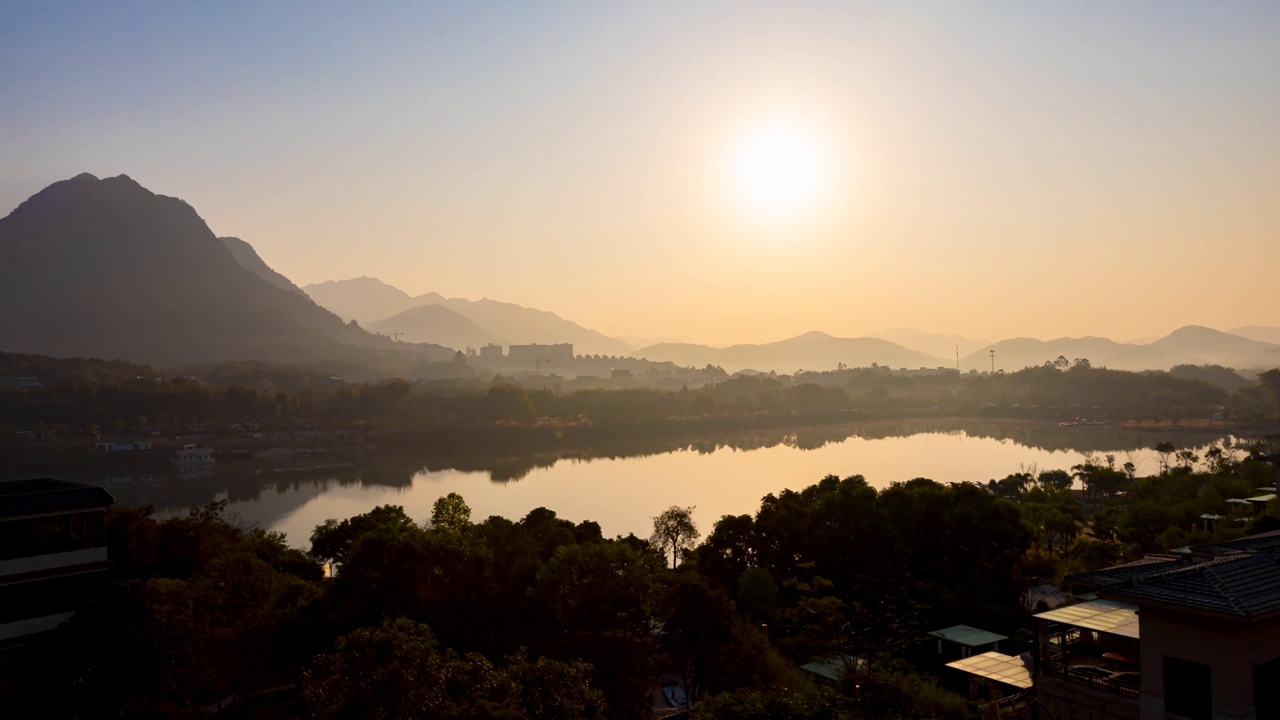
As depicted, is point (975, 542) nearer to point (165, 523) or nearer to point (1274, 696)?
point (1274, 696)

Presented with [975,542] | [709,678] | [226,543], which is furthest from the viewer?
[975,542]

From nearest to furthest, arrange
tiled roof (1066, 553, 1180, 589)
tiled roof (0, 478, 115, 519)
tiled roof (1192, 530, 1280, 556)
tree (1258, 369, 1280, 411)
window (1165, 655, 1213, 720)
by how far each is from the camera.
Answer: window (1165, 655, 1213, 720) → tiled roof (1066, 553, 1180, 589) → tiled roof (1192, 530, 1280, 556) → tiled roof (0, 478, 115, 519) → tree (1258, 369, 1280, 411)

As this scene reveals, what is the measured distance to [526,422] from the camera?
102 ft

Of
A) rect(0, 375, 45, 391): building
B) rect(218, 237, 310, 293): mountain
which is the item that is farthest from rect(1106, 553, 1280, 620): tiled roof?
rect(218, 237, 310, 293): mountain

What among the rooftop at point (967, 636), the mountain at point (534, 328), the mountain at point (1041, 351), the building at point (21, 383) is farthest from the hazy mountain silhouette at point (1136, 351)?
the rooftop at point (967, 636)

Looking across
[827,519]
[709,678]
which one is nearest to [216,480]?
[827,519]

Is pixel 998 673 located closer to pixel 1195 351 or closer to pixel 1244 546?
pixel 1244 546

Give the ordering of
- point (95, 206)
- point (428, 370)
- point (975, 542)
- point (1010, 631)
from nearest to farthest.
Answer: point (1010, 631) → point (975, 542) → point (95, 206) → point (428, 370)

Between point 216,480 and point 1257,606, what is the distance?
21700 millimetres

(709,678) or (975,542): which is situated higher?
(975,542)

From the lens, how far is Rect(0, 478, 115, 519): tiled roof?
472 cm

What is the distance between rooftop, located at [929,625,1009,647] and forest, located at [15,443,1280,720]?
0.20 meters

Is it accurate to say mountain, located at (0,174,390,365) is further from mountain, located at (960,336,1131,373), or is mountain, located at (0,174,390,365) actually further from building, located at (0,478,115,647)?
mountain, located at (960,336,1131,373)

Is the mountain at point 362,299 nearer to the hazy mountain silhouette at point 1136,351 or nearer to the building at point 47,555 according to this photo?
the hazy mountain silhouette at point 1136,351
